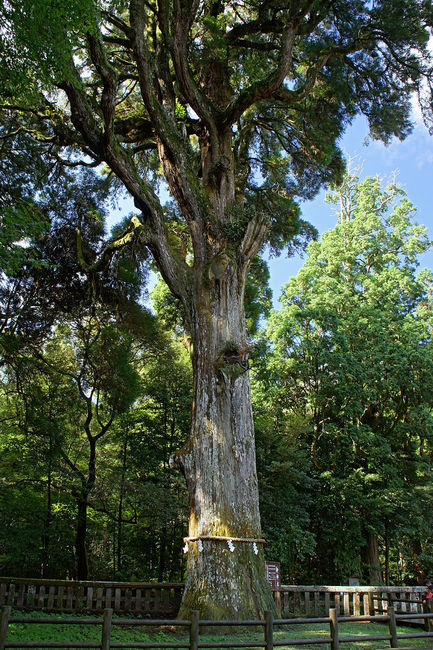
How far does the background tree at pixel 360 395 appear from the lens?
596 inches

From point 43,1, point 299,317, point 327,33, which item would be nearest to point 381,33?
point 327,33

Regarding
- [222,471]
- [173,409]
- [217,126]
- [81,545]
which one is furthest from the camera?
[173,409]

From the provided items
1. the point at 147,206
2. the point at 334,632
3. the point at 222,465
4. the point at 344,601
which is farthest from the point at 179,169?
the point at 344,601

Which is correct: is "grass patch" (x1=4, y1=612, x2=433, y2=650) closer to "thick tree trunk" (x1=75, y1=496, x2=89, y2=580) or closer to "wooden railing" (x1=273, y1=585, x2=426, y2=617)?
"wooden railing" (x1=273, y1=585, x2=426, y2=617)

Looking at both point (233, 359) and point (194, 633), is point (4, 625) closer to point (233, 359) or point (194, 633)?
point (194, 633)

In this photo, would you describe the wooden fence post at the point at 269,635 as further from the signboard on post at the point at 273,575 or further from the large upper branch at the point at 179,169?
the large upper branch at the point at 179,169

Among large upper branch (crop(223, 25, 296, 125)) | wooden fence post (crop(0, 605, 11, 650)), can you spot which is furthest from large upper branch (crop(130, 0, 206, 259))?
wooden fence post (crop(0, 605, 11, 650))

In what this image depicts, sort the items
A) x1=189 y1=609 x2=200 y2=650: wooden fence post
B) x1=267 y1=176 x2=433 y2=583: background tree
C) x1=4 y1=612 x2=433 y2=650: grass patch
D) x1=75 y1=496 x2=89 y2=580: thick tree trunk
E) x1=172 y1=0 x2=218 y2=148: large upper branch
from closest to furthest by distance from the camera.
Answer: x1=189 y1=609 x2=200 y2=650: wooden fence post → x1=4 y1=612 x2=433 y2=650: grass patch → x1=172 y1=0 x2=218 y2=148: large upper branch → x1=75 y1=496 x2=89 y2=580: thick tree trunk → x1=267 y1=176 x2=433 y2=583: background tree

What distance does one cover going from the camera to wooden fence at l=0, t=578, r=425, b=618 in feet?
29.3

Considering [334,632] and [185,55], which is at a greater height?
[185,55]

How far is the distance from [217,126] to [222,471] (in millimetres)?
7399

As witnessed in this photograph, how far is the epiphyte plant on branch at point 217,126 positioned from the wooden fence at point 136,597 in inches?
118

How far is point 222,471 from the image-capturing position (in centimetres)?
722

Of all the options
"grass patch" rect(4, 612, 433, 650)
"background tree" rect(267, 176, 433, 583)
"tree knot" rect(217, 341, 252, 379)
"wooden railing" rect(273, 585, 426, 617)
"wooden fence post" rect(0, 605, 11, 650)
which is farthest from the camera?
"background tree" rect(267, 176, 433, 583)
